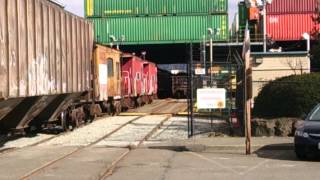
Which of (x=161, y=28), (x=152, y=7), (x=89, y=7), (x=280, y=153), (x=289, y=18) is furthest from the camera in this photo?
(x=89, y=7)

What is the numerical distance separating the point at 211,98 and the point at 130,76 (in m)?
20.1

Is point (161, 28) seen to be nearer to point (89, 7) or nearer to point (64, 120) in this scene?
point (89, 7)

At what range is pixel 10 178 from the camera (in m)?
12.5

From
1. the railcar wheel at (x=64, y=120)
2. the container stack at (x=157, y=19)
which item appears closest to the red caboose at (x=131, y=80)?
the railcar wheel at (x=64, y=120)

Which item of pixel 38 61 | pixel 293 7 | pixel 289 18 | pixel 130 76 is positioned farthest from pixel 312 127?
pixel 293 7

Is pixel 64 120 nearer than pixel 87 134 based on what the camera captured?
No

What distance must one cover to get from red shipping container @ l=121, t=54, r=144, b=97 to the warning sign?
17.2 m

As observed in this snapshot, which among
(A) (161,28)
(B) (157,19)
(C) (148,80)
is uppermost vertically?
(B) (157,19)

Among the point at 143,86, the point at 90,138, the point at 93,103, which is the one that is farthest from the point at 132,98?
the point at 90,138

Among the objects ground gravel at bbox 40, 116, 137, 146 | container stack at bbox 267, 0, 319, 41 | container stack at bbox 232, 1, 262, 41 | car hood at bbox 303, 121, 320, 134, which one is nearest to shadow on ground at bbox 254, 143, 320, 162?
car hood at bbox 303, 121, 320, 134

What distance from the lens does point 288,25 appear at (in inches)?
2746

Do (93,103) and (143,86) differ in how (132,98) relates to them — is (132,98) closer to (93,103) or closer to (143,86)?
(143,86)

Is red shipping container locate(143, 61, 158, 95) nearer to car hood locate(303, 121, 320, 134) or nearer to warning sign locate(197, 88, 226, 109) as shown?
warning sign locate(197, 88, 226, 109)

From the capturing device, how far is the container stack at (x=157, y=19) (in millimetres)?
71438
